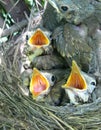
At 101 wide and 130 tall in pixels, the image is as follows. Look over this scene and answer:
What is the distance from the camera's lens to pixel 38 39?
2389mm

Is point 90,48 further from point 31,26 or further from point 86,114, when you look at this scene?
point 31,26

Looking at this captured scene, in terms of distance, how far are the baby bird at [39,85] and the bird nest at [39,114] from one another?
0.03 metres

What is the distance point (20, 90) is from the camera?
87.3 inches

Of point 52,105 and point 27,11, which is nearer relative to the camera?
point 52,105

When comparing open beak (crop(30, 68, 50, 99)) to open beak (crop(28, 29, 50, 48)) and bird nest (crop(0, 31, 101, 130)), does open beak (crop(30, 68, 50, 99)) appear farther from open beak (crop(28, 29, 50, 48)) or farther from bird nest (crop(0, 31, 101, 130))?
open beak (crop(28, 29, 50, 48))

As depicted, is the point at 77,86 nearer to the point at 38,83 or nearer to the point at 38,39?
the point at 38,83

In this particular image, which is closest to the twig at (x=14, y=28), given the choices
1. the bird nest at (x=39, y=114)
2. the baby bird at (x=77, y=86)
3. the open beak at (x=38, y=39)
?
the open beak at (x=38, y=39)

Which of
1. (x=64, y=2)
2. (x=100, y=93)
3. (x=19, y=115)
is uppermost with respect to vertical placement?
(x=64, y=2)

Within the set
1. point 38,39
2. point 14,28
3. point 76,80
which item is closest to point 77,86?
point 76,80

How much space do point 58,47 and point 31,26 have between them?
311 mm

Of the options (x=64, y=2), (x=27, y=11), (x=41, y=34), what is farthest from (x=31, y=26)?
(x=64, y=2)

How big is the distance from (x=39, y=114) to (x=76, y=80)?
0.20m

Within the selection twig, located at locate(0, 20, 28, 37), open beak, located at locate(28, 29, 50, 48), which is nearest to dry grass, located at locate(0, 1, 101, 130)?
open beak, located at locate(28, 29, 50, 48)

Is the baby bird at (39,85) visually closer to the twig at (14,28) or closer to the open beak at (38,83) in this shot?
the open beak at (38,83)
